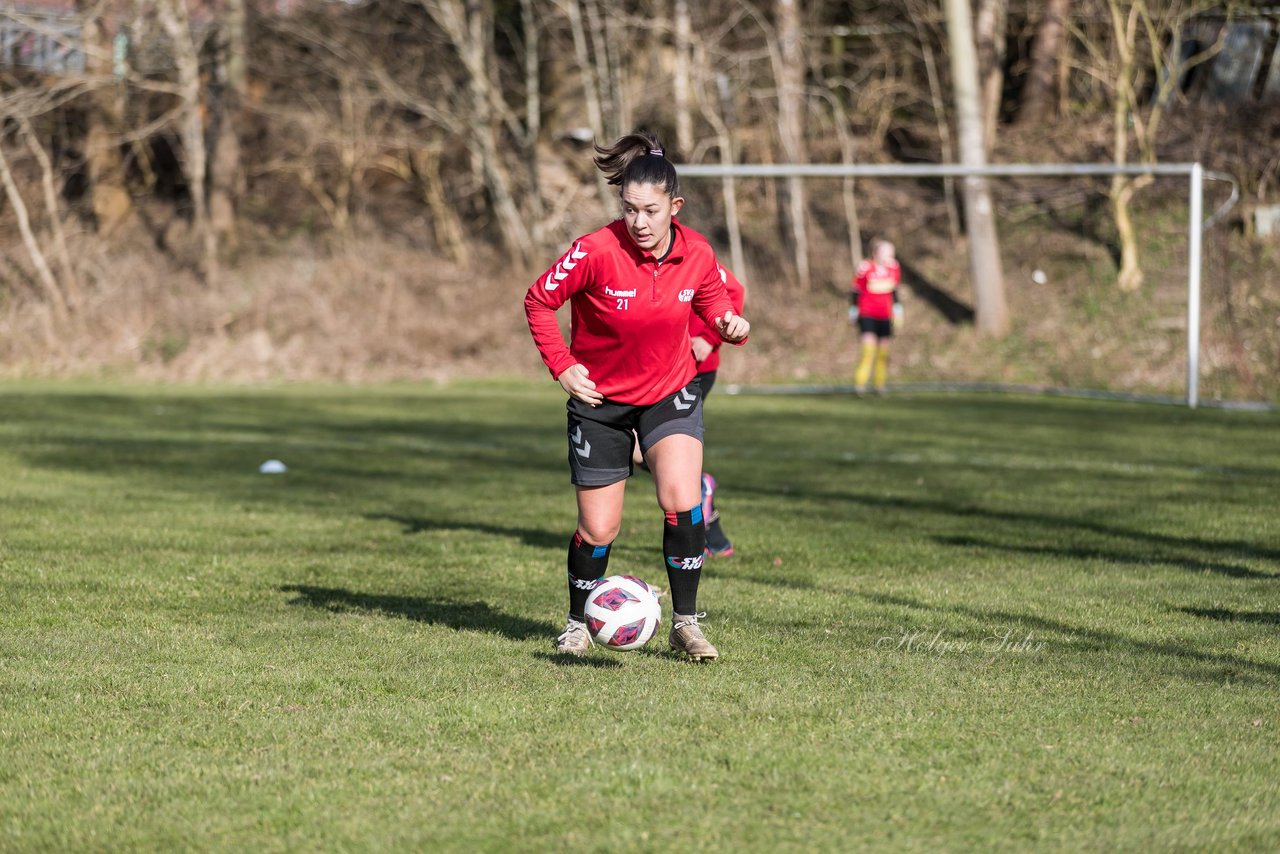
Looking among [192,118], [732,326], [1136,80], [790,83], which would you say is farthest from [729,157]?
[732,326]

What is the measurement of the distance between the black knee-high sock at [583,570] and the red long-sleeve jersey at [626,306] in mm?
663

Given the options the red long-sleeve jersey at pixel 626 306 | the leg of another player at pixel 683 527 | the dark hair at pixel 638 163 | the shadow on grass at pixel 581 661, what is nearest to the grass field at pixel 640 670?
the shadow on grass at pixel 581 661

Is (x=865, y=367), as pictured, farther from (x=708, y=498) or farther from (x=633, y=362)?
(x=633, y=362)

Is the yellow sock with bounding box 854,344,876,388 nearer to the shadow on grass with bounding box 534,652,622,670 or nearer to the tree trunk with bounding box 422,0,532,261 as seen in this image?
the tree trunk with bounding box 422,0,532,261

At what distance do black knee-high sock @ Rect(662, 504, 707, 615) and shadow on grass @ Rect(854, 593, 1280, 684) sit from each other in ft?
5.14

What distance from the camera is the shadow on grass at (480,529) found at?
908cm

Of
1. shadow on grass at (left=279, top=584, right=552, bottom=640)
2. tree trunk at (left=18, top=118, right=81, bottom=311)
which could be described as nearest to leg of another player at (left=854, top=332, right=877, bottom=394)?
shadow on grass at (left=279, top=584, right=552, bottom=640)

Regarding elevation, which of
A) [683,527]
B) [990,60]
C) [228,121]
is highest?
[990,60]

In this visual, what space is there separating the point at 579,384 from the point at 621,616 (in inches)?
35.6

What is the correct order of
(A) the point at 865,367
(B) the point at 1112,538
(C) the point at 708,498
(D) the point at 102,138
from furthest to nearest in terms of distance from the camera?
(D) the point at 102,138
(A) the point at 865,367
(B) the point at 1112,538
(C) the point at 708,498

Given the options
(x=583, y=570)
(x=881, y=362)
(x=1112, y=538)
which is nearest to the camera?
(x=583, y=570)

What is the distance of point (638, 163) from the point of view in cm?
526

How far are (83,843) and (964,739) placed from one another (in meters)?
2.62

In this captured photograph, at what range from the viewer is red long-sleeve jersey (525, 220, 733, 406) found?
541 centimetres
